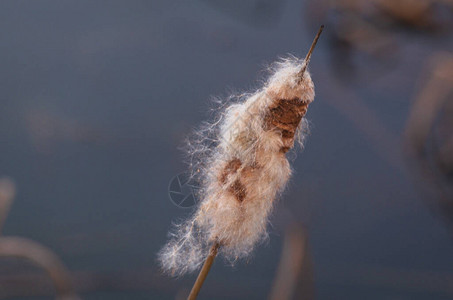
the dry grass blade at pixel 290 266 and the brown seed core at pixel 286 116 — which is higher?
the dry grass blade at pixel 290 266

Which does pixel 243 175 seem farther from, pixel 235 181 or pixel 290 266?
pixel 290 266

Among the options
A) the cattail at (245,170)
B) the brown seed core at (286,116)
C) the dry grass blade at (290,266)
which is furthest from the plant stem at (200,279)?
the dry grass blade at (290,266)

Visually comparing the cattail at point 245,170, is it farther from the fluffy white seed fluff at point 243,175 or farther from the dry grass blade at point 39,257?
the dry grass blade at point 39,257

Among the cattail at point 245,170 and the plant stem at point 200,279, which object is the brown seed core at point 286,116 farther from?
the plant stem at point 200,279

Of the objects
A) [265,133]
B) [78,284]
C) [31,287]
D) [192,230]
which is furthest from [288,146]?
[78,284]

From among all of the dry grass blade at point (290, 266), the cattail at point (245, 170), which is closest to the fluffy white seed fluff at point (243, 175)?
the cattail at point (245, 170)

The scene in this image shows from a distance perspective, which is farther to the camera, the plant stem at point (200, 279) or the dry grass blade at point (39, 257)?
the dry grass blade at point (39, 257)

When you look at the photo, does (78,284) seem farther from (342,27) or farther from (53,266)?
(342,27)

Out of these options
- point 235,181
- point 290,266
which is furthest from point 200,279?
point 290,266

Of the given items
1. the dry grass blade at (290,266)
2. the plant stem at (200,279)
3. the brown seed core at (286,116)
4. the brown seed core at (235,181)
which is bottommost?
the plant stem at (200,279)
